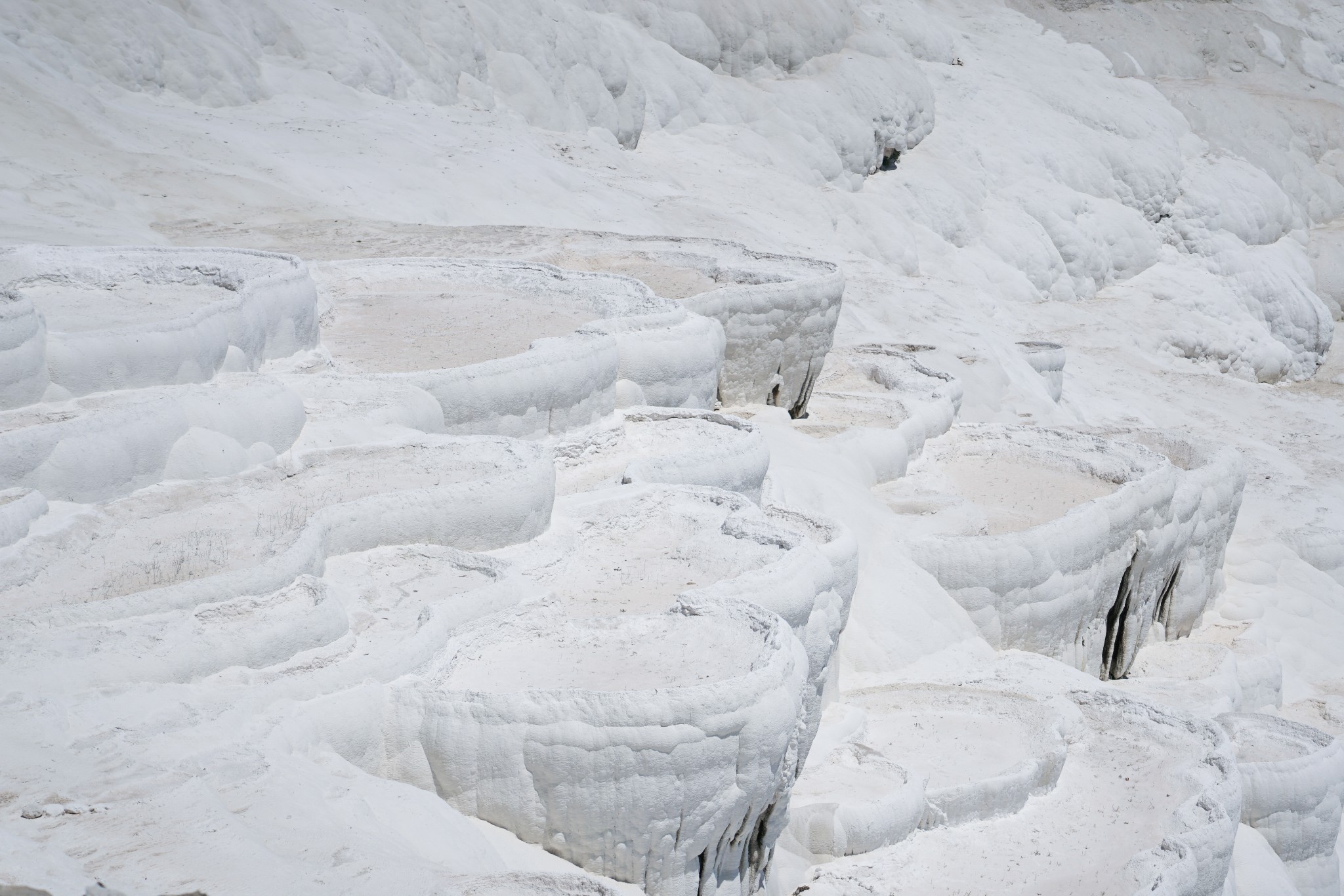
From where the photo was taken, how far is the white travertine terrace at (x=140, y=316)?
21.0 ft

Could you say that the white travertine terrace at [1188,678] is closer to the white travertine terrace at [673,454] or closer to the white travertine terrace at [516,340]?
the white travertine terrace at [673,454]

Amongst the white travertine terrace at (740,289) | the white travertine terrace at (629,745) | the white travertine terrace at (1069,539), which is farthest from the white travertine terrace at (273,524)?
the white travertine terrace at (740,289)

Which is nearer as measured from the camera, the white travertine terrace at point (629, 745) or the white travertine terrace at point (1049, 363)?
the white travertine terrace at point (629, 745)

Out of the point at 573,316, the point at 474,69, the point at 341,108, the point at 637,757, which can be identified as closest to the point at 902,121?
the point at 474,69

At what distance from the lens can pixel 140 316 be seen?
24.2ft

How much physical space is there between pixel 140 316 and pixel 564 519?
2743mm

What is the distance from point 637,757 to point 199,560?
1.96 m

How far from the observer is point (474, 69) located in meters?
17.2

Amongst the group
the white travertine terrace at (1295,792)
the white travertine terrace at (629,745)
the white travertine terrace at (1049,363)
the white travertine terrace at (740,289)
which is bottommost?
the white travertine terrace at (1049,363)

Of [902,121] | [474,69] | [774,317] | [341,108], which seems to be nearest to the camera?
[774,317]

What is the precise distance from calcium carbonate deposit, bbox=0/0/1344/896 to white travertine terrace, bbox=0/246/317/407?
0.10 feet

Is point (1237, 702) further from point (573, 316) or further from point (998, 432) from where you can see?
point (573, 316)

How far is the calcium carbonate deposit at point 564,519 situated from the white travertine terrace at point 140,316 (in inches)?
1.2

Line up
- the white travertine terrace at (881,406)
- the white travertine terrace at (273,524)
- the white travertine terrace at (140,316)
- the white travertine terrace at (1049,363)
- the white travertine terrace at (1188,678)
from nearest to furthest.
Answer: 1. the white travertine terrace at (273,524)
2. the white travertine terrace at (140,316)
3. the white travertine terrace at (1188,678)
4. the white travertine terrace at (881,406)
5. the white travertine terrace at (1049,363)
